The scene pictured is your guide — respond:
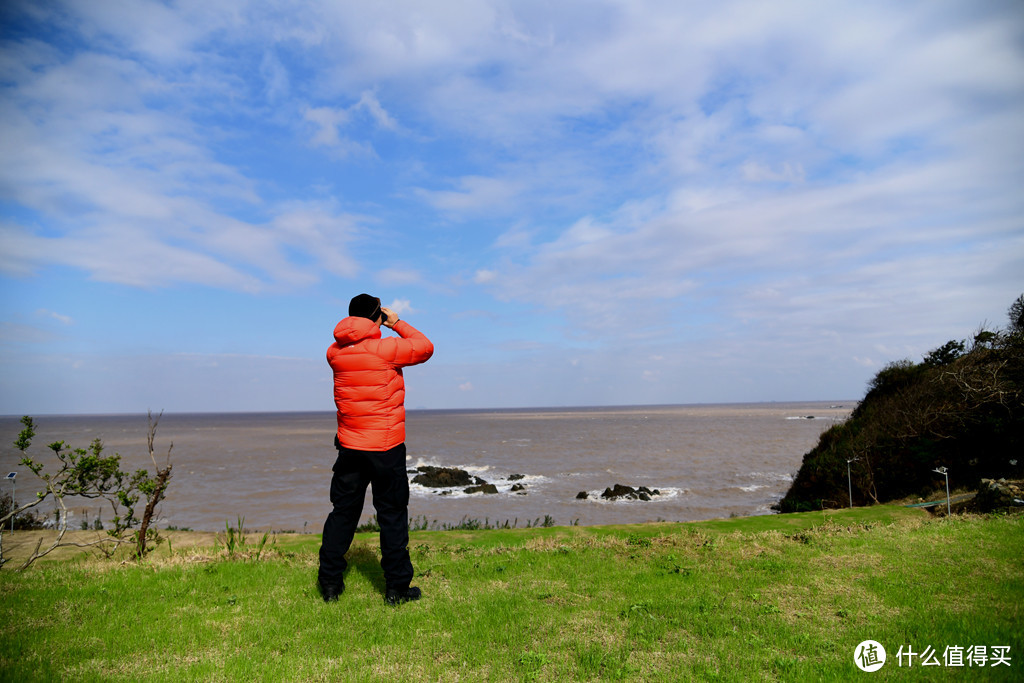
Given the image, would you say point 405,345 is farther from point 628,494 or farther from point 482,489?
point 482,489

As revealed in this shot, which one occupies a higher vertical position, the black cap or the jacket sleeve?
the black cap

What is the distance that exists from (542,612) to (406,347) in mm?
2966

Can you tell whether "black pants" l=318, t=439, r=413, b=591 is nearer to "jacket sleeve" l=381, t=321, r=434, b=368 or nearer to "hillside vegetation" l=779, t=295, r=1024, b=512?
"jacket sleeve" l=381, t=321, r=434, b=368

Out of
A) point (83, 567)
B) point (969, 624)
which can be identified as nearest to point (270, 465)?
point (83, 567)

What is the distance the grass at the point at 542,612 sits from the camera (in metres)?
4.04

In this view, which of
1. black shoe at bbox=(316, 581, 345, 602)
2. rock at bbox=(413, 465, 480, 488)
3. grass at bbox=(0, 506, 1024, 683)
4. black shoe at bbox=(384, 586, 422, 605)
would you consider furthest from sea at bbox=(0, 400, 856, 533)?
black shoe at bbox=(384, 586, 422, 605)

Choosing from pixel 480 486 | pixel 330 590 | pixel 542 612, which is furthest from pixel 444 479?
pixel 542 612

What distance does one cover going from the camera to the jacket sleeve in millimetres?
5727

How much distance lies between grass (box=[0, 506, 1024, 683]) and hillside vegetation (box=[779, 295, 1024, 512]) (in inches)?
269

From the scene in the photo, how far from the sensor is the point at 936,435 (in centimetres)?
1455

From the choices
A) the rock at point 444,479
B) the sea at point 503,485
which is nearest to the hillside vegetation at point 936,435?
the sea at point 503,485

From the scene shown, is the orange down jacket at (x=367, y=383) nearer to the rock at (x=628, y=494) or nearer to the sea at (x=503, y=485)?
the sea at (x=503, y=485)

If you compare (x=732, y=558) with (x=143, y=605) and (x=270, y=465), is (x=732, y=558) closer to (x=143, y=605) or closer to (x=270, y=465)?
(x=143, y=605)

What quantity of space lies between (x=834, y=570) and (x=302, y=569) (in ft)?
20.9
